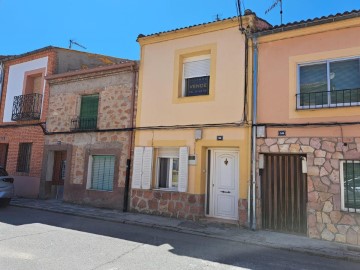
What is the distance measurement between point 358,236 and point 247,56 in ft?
17.8

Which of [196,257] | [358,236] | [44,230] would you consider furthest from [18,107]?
[358,236]

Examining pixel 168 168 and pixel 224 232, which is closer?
pixel 224 232

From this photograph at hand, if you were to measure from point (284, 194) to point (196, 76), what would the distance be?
179 inches

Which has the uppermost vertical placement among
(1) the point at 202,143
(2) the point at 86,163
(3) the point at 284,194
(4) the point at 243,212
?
(1) the point at 202,143

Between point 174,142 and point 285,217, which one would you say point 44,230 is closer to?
point 174,142

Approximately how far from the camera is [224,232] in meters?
7.67

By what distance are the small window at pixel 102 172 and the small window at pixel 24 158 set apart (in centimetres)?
395

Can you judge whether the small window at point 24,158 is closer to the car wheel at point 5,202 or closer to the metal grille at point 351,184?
the car wheel at point 5,202

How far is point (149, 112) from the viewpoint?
33.9ft

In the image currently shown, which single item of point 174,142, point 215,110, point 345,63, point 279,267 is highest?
point 345,63

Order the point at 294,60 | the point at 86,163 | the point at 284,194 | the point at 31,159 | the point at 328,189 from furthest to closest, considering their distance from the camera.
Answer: the point at 31,159, the point at 86,163, the point at 294,60, the point at 284,194, the point at 328,189

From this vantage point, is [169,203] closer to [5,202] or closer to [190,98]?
[190,98]

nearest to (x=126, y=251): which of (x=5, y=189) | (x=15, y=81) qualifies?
(x=5, y=189)

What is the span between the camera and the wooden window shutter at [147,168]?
9.91m
